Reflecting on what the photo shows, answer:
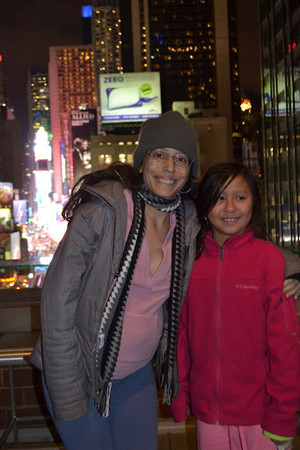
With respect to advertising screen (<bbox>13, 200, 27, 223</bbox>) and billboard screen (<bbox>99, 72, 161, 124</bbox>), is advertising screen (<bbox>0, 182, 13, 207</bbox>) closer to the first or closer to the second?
billboard screen (<bbox>99, 72, 161, 124</bbox>)

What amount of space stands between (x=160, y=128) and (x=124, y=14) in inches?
8049

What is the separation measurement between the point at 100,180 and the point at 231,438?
1408mm

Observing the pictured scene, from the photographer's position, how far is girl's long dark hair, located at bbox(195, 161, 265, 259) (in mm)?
2500

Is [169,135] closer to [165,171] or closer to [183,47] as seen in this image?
[165,171]

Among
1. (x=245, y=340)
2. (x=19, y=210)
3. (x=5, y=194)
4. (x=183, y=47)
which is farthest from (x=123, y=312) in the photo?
(x=183, y=47)

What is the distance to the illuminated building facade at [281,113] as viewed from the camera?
33750 millimetres

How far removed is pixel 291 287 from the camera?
2322 mm

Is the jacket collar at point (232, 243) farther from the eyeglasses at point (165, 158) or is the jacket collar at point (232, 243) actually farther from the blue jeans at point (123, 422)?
the blue jeans at point (123, 422)

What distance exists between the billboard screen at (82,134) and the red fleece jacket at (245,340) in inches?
4655

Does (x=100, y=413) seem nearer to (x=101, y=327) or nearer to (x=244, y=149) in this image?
(x=101, y=327)

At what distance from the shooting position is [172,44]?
130 m

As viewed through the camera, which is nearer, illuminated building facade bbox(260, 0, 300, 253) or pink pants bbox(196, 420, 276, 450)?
pink pants bbox(196, 420, 276, 450)

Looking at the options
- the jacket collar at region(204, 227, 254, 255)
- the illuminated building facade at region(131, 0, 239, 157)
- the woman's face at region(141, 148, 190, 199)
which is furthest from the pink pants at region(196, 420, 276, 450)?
the illuminated building facade at region(131, 0, 239, 157)

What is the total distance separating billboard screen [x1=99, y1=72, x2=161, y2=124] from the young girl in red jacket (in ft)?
175
